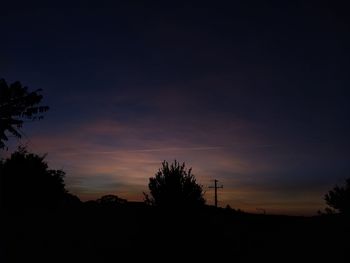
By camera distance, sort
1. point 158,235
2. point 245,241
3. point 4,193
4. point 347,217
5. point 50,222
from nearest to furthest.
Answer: point 158,235 → point 245,241 → point 347,217 → point 50,222 → point 4,193

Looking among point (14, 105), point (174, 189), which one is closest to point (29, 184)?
point (14, 105)

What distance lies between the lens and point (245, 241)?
92.4ft

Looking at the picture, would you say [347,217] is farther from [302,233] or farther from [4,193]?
[4,193]

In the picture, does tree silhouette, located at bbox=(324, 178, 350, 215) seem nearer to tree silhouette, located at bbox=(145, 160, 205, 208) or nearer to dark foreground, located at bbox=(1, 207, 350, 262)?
dark foreground, located at bbox=(1, 207, 350, 262)

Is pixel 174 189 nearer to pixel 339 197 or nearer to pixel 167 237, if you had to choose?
pixel 167 237

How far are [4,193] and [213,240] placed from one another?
34.8 m

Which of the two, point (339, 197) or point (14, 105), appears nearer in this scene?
point (14, 105)

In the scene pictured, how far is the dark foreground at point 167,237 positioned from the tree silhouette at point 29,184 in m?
7.44

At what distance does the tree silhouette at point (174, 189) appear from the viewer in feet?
49.3

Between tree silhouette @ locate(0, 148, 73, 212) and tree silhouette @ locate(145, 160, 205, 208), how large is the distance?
2812cm

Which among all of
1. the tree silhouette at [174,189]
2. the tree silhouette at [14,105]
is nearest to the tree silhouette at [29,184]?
the tree silhouette at [14,105]

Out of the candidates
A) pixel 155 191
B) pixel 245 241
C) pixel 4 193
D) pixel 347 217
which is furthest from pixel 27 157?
pixel 155 191

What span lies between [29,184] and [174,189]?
35.5 metres

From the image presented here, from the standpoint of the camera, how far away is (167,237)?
14.4 m
